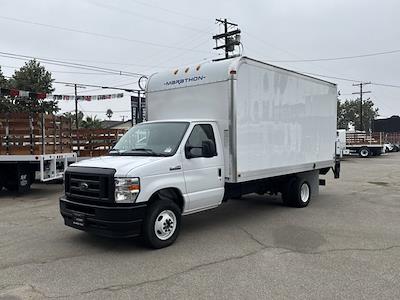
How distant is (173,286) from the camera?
4.90 metres

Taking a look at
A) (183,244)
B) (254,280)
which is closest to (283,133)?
(183,244)

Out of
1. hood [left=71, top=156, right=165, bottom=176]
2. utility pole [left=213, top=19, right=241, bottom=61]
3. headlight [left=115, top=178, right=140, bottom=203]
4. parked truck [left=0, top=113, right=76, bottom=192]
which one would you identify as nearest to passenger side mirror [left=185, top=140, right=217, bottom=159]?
hood [left=71, top=156, right=165, bottom=176]

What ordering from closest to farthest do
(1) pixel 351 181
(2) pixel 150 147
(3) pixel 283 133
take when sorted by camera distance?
1. (2) pixel 150 147
2. (3) pixel 283 133
3. (1) pixel 351 181

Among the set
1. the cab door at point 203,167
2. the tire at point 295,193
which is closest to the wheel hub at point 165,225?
the cab door at point 203,167

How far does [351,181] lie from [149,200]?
494 inches

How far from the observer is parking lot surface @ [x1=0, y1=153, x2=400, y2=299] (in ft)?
15.7

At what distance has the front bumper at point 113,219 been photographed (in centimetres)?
604

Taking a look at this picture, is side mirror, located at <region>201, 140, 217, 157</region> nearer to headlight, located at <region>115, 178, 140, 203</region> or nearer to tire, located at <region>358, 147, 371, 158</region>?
headlight, located at <region>115, 178, 140, 203</region>

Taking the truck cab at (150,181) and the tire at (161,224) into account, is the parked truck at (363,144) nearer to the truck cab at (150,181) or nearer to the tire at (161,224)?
the truck cab at (150,181)

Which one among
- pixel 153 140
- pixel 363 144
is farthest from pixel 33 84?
pixel 153 140

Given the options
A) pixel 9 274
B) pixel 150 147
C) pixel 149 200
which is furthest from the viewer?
pixel 150 147

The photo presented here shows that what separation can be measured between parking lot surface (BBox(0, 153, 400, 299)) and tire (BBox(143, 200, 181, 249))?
6.6 inches

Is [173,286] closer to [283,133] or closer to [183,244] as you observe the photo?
[183,244]

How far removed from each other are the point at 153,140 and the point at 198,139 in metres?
0.80
